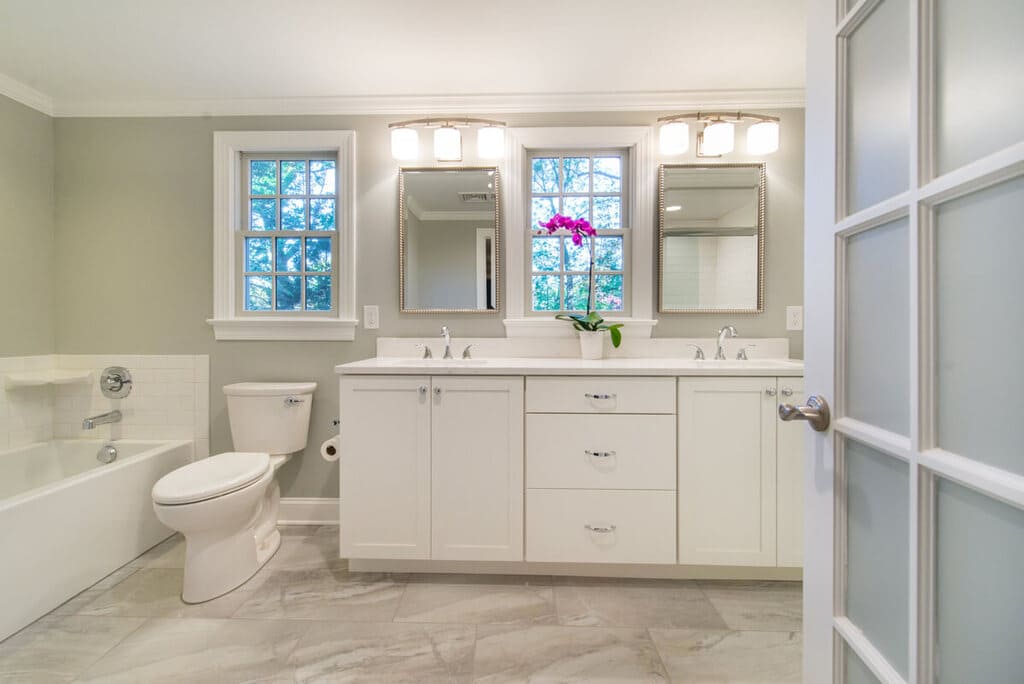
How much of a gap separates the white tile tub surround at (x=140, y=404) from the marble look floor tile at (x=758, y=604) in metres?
2.62

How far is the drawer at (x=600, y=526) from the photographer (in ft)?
5.62

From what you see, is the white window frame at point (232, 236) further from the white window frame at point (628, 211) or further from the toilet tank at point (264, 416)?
the white window frame at point (628, 211)

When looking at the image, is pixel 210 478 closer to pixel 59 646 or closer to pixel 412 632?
pixel 59 646

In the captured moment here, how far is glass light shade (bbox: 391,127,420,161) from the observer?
219 centimetres

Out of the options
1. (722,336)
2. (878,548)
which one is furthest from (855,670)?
(722,336)

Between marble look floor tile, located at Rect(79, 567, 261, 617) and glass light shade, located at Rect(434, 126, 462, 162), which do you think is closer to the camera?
marble look floor tile, located at Rect(79, 567, 261, 617)

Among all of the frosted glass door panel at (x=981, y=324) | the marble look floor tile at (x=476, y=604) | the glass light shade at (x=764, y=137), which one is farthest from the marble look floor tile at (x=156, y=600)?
the glass light shade at (x=764, y=137)

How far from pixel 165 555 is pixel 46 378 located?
1145 mm

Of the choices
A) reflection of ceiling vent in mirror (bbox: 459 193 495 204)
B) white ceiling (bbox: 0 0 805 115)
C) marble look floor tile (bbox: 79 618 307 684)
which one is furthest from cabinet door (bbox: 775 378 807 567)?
marble look floor tile (bbox: 79 618 307 684)

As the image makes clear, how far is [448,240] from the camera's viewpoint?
227cm

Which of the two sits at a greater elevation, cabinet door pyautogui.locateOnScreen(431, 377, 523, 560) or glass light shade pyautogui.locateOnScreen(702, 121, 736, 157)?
glass light shade pyautogui.locateOnScreen(702, 121, 736, 157)

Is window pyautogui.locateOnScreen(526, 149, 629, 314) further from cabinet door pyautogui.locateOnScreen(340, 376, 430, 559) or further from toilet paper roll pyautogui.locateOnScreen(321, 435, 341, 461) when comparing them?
toilet paper roll pyautogui.locateOnScreen(321, 435, 341, 461)

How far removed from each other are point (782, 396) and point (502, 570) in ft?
4.47

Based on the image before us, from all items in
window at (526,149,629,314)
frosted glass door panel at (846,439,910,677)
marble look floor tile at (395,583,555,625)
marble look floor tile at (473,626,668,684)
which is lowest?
marble look floor tile at (473,626,668,684)
